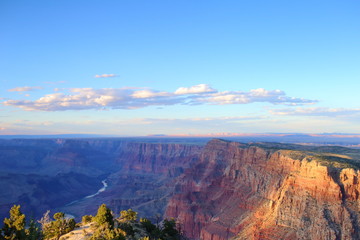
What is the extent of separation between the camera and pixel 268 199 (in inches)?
3098

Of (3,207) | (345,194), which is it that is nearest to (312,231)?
(345,194)

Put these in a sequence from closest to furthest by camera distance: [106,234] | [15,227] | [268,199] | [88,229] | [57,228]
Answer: [106,234] < [15,227] < [88,229] < [57,228] < [268,199]

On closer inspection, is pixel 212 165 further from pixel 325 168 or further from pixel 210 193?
pixel 325 168

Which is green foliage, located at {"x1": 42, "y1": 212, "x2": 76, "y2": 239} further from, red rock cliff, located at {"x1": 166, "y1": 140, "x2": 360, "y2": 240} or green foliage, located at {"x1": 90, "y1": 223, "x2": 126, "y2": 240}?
red rock cliff, located at {"x1": 166, "y1": 140, "x2": 360, "y2": 240}

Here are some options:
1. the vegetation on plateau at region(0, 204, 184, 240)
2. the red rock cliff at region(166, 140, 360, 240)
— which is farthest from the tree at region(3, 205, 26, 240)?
the red rock cliff at region(166, 140, 360, 240)

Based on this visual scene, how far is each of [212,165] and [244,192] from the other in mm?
37882

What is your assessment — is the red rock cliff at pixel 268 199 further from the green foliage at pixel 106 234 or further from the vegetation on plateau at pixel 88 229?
the green foliage at pixel 106 234

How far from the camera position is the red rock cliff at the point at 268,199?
59.3 meters

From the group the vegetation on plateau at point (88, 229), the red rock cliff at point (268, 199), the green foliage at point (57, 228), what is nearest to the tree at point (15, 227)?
the vegetation on plateau at point (88, 229)

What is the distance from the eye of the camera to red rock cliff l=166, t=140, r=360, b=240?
59312 mm

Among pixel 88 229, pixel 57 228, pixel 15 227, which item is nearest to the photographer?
pixel 15 227

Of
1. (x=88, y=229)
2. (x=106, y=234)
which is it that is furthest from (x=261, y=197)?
(x=106, y=234)

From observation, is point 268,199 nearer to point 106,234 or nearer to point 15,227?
point 106,234

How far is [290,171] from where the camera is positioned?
7575 centimetres
